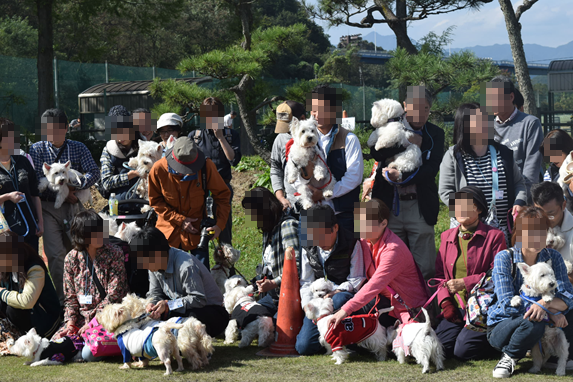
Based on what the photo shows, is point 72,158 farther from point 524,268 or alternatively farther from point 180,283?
point 524,268

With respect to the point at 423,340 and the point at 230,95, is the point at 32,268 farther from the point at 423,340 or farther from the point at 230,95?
the point at 230,95

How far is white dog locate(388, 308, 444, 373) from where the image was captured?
375cm

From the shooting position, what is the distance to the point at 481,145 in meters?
4.43

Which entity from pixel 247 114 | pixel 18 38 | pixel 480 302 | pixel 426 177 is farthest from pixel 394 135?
pixel 18 38

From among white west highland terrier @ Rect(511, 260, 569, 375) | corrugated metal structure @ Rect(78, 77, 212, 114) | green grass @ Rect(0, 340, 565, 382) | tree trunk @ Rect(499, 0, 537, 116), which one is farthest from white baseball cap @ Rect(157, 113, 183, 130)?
corrugated metal structure @ Rect(78, 77, 212, 114)

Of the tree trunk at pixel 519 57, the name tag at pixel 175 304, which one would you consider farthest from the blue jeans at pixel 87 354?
the tree trunk at pixel 519 57

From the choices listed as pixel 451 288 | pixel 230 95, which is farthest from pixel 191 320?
pixel 230 95

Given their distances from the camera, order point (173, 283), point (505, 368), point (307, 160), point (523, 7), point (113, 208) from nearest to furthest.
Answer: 1. point (505, 368)
2. point (173, 283)
3. point (307, 160)
4. point (113, 208)
5. point (523, 7)

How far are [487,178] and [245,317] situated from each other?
215 centimetres

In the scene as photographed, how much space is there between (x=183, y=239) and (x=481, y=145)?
249 centimetres

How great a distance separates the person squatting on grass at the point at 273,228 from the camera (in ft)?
15.1

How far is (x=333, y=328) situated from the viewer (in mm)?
3980

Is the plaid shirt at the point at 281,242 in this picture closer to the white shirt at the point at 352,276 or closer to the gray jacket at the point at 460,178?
the white shirt at the point at 352,276

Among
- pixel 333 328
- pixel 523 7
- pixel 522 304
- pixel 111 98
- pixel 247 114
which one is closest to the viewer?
pixel 522 304
